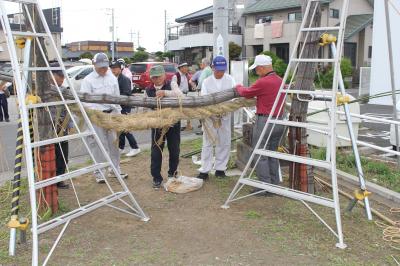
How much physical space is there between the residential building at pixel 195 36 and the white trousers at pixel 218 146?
1220 inches

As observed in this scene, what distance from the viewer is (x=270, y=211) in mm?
5027

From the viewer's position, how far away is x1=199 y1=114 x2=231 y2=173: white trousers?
619cm

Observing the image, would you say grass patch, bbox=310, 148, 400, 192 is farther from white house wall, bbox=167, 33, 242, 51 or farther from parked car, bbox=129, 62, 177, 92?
white house wall, bbox=167, 33, 242, 51

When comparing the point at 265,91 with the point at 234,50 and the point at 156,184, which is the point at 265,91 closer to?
the point at 156,184

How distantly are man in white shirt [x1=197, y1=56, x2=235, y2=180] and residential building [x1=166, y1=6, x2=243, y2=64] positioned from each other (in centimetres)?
3095

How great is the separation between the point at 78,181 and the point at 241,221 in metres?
2.73

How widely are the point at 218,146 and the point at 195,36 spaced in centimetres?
3394

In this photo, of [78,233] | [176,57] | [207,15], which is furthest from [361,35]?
[78,233]

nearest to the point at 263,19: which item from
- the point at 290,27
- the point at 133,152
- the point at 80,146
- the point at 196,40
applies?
the point at 290,27

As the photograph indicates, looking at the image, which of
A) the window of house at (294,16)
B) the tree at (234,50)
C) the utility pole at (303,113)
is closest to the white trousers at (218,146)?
the utility pole at (303,113)

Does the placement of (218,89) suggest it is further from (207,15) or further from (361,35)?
(207,15)

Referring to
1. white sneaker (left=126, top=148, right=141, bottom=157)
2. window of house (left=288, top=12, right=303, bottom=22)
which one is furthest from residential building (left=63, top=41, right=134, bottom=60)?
white sneaker (left=126, top=148, right=141, bottom=157)

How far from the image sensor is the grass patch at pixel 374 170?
6.11 meters

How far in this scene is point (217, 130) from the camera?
623 cm
